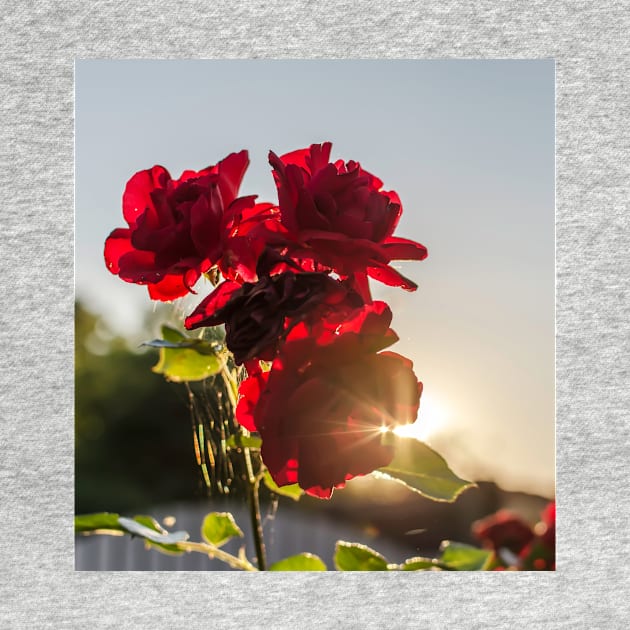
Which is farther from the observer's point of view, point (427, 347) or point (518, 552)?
point (518, 552)

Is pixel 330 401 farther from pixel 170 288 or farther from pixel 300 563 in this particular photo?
pixel 300 563

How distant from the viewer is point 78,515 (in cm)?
152

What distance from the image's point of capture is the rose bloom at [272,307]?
0.86 metres

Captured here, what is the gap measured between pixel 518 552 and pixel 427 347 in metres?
0.50

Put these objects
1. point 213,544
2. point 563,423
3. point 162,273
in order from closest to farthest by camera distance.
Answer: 1. point 162,273
2. point 213,544
3. point 563,423

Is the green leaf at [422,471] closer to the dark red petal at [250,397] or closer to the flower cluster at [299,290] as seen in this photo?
the flower cluster at [299,290]

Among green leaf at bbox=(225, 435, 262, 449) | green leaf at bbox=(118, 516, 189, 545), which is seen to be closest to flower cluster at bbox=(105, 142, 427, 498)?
green leaf at bbox=(225, 435, 262, 449)

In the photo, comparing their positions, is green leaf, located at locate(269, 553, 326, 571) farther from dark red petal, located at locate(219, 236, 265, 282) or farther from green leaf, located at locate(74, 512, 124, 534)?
dark red petal, located at locate(219, 236, 265, 282)

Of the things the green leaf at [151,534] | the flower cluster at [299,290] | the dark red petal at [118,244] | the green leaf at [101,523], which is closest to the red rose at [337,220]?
the flower cluster at [299,290]

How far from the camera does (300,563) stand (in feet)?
4.75

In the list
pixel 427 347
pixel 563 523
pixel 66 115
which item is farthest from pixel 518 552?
pixel 66 115

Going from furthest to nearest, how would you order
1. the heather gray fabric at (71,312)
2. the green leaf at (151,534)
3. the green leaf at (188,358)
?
the heather gray fabric at (71,312) < the green leaf at (151,534) < the green leaf at (188,358)

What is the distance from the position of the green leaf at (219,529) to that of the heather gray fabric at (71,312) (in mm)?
201

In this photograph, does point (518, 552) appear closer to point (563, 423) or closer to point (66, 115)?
point (563, 423)
